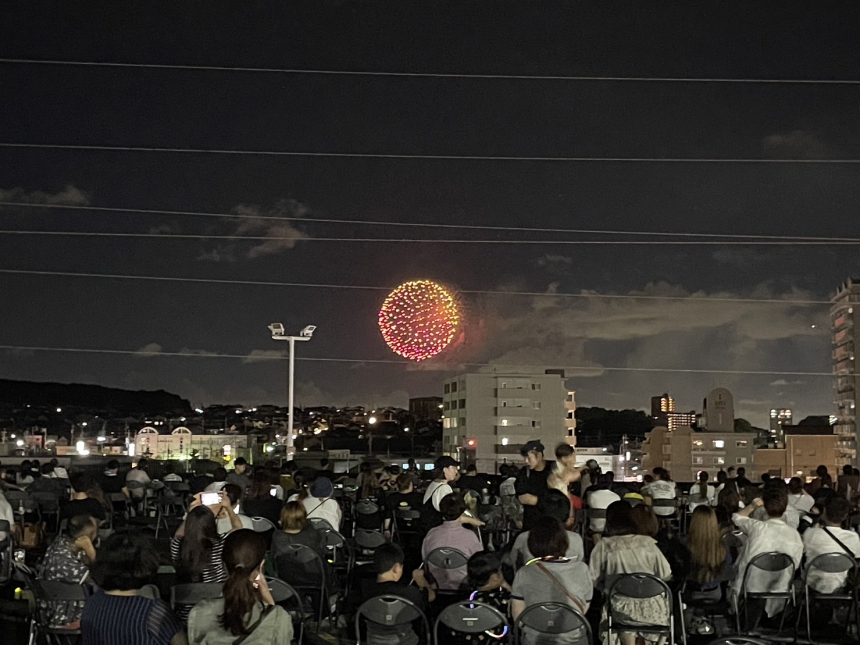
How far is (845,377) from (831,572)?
58.1 m

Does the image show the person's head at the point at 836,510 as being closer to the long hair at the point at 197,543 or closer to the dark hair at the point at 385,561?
the dark hair at the point at 385,561

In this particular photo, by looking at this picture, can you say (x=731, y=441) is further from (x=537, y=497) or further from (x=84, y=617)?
(x=84, y=617)

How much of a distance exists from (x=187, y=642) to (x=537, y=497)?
4.72 m

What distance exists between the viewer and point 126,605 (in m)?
4.54

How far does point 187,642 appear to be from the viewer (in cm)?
449

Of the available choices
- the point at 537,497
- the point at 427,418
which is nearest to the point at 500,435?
the point at 427,418

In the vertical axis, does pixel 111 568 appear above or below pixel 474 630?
above

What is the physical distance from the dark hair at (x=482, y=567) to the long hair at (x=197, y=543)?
73.6 inches

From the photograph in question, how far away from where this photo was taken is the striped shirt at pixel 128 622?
447cm

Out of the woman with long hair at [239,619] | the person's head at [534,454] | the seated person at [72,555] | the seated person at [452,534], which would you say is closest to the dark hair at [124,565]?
the woman with long hair at [239,619]

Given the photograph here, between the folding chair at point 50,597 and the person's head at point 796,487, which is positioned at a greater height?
the person's head at point 796,487

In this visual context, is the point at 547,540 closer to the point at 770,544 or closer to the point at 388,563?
the point at 388,563

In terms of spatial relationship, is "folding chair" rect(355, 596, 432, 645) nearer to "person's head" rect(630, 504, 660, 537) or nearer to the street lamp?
"person's head" rect(630, 504, 660, 537)

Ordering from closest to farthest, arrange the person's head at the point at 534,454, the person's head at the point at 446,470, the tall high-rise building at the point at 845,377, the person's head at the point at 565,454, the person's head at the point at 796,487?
the person's head at the point at 565,454 → the person's head at the point at 534,454 → the person's head at the point at 446,470 → the person's head at the point at 796,487 → the tall high-rise building at the point at 845,377
